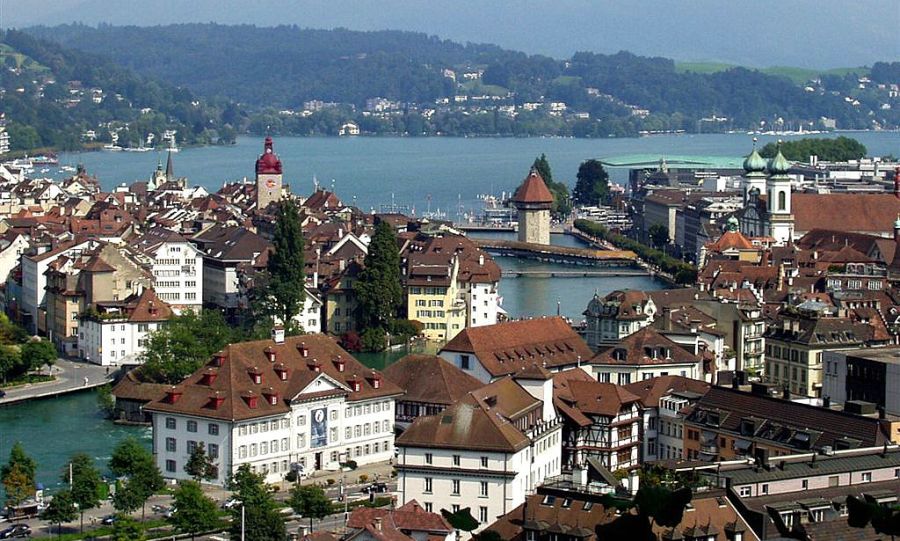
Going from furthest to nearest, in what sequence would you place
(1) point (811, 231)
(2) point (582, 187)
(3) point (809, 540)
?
(2) point (582, 187), (1) point (811, 231), (3) point (809, 540)

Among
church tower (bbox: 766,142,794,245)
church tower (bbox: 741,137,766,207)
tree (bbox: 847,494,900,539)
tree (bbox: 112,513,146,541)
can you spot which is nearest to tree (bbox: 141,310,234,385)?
tree (bbox: 112,513,146,541)

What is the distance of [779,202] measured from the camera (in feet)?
162

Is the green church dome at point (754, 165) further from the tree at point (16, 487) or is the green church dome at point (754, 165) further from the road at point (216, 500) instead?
the tree at point (16, 487)

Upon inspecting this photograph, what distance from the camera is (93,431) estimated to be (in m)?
26.5

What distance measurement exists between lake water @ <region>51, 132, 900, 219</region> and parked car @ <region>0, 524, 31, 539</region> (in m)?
52.3

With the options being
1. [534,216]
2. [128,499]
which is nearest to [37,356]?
[128,499]

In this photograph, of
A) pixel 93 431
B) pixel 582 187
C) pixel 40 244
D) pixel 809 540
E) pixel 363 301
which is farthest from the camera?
pixel 582 187

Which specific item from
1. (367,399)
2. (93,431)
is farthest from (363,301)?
(367,399)

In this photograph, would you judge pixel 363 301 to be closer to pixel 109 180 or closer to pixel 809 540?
pixel 809 540

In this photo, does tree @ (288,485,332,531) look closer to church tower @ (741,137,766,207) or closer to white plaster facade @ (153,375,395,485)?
white plaster facade @ (153,375,395,485)

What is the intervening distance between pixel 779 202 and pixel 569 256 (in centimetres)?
787

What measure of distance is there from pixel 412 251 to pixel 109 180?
1931 inches

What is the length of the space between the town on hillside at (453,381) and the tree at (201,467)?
1.1 inches

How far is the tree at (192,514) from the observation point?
63.5 ft
